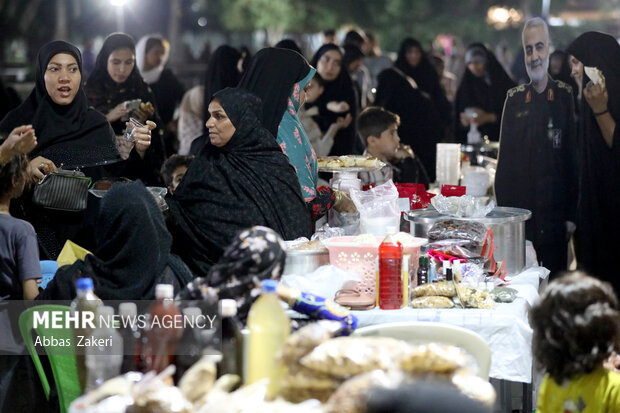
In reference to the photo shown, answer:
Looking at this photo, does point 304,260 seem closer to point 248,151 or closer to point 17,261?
point 248,151

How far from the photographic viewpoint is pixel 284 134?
5.00 metres

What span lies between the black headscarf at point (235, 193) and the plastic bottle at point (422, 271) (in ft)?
2.18


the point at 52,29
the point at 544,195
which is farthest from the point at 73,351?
the point at 52,29

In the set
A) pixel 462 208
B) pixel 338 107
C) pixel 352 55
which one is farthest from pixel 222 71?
pixel 462 208

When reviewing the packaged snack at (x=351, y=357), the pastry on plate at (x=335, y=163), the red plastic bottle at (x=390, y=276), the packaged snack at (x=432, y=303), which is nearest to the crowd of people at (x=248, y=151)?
the pastry on plate at (x=335, y=163)

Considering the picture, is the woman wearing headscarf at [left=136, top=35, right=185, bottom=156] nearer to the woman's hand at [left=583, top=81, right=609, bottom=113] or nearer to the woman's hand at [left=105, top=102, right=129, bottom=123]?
the woman's hand at [left=105, top=102, right=129, bottom=123]

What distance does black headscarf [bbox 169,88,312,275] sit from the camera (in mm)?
4148

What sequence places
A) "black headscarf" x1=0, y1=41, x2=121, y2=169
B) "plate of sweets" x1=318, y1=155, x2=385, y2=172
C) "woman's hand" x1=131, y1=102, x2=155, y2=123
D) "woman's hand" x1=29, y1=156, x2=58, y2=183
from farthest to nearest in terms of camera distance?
"woman's hand" x1=131, y1=102, x2=155, y2=123, "plate of sweets" x1=318, y1=155, x2=385, y2=172, "black headscarf" x1=0, y1=41, x2=121, y2=169, "woman's hand" x1=29, y1=156, x2=58, y2=183

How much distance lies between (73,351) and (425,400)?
5.45ft

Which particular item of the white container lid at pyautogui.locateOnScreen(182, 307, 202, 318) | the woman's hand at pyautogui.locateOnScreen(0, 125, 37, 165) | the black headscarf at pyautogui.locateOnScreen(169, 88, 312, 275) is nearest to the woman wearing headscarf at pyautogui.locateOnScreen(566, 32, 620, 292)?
the black headscarf at pyautogui.locateOnScreen(169, 88, 312, 275)

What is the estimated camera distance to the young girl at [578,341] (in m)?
2.75

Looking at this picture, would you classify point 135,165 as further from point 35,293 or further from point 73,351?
point 73,351

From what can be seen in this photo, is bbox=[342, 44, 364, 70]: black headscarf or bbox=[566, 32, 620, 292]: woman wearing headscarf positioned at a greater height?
bbox=[342, 44, 364, 70]: black headscarf

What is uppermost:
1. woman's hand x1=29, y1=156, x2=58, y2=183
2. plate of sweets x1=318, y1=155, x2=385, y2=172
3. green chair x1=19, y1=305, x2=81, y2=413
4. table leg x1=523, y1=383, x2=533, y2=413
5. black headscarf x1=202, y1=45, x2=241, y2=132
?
black headscarf x1=202, y1=45, x2=241, y2=132
